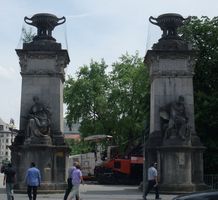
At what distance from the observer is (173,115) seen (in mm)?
27047

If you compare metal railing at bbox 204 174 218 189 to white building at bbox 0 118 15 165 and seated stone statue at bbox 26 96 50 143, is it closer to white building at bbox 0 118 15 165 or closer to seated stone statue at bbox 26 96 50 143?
seated stone statue at bbox 26 96 50 143

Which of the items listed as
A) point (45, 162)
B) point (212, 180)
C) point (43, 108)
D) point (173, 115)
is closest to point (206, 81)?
point (212, 180)

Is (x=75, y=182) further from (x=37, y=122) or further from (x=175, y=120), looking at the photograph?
(x=175, y=120)

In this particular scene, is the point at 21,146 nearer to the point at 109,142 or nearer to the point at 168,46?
the point at 168,46

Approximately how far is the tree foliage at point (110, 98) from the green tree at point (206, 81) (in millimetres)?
14184

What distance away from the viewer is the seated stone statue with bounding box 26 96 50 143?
87.4 ft

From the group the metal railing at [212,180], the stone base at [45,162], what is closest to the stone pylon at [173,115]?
the metal railing at [212,180]

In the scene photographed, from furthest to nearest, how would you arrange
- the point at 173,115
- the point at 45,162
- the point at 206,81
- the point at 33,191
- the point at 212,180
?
the point at 206,81, the point at 212,180, the point at 173,115, the point at 45,162, the point at 33,191

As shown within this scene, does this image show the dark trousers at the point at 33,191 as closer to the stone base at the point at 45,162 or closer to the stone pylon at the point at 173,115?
the stone base at the point at 45,162

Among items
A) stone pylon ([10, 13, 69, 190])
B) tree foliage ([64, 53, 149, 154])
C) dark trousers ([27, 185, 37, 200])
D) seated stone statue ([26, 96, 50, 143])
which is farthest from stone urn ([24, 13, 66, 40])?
tree foliage ([64, 53, 149, 154])

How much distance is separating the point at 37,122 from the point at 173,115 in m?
6.99

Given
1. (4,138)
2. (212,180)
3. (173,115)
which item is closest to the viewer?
(173,115)

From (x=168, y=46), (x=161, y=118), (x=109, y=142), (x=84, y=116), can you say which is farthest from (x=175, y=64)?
(x=84, y=116)

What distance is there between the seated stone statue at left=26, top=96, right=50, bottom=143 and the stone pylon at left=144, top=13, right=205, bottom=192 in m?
5.42
